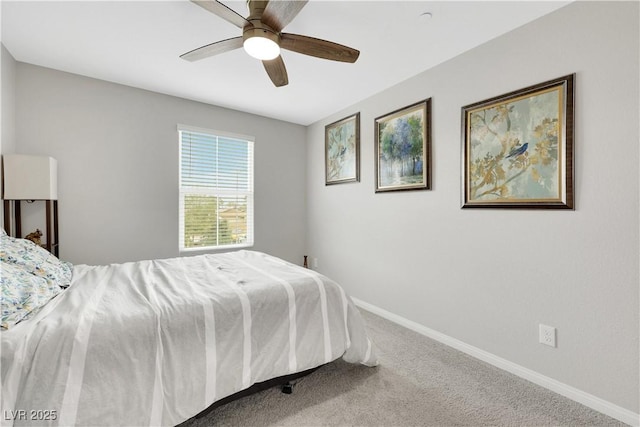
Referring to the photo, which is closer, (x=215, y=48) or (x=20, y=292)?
(x=20, y=292)

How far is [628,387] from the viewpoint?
5.17 ft

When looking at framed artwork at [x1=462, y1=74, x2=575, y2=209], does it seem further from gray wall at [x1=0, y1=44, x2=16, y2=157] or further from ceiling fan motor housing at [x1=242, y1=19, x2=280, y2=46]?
gray wall at [x1=0, y1=44, x2=16, y2=157]

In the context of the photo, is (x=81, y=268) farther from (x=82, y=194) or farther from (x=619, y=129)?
(x=619, y=129)

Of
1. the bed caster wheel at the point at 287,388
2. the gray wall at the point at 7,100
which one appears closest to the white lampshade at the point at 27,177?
the gray wall at the point at 7,100

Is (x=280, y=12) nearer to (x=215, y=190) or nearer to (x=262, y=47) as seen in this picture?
Result: (x=262, y=47)

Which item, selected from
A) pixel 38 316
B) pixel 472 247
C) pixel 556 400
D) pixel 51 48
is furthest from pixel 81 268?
pixel 556 400

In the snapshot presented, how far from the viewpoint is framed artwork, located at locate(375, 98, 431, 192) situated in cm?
264

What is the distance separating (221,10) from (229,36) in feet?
2.46

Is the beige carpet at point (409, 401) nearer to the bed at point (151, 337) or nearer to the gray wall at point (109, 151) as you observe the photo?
the bed at point (151, 337)

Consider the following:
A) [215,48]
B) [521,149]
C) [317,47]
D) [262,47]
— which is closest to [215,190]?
[215,48]

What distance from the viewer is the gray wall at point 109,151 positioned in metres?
2.64

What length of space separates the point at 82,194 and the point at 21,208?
447 mm

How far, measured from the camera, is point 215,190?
3.63 metres

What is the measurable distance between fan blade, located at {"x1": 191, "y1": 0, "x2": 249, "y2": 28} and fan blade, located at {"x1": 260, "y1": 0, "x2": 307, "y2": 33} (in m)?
0.13
